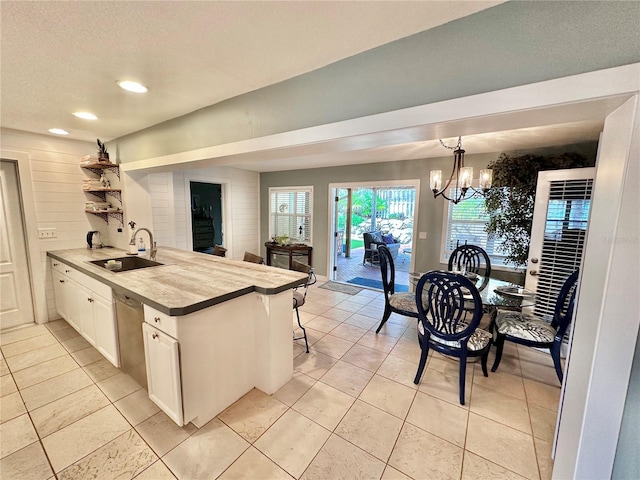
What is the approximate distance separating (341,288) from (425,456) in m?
3.37

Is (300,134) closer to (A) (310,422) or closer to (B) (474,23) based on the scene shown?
(B) (474,23)

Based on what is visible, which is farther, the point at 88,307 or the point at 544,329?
the point at 88,307

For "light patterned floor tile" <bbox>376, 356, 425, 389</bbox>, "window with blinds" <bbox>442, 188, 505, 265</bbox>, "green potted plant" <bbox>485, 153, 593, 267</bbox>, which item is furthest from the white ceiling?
"window with blinds" <bbox>442, 188, 505, 265</bbox>

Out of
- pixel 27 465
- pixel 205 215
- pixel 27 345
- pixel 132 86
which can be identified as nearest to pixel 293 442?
pixel 27 465

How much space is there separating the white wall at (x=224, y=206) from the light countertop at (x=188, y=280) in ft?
4.39

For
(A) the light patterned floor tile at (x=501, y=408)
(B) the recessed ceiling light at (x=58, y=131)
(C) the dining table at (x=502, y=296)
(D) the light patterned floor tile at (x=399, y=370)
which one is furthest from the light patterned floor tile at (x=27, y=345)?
(C) the dining table at (x=502, y=296)

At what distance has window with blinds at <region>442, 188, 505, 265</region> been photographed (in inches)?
147

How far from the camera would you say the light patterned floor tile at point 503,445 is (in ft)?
5.02

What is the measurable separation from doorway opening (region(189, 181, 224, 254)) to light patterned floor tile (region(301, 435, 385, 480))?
446cm

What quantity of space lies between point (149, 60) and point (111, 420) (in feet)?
7.64

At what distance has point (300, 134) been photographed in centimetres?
171

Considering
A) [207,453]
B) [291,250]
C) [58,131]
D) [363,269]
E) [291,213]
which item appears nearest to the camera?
[207,453]

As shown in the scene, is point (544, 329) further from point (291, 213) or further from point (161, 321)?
point (291, 213)

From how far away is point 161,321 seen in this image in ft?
5.43
